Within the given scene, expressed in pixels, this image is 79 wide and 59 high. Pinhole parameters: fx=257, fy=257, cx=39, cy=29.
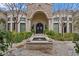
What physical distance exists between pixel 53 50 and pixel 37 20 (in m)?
0.67

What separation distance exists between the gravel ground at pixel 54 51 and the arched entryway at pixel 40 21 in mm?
363

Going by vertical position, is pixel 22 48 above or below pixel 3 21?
below

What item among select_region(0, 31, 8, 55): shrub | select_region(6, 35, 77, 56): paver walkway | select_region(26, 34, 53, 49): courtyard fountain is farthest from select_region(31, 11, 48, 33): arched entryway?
select_region(0, 31, 8, 55): shrub

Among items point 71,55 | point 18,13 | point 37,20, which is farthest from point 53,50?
point 18,13

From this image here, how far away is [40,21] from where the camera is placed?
16.6ft

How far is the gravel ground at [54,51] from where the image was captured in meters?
4.97

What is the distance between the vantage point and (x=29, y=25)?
5.15m

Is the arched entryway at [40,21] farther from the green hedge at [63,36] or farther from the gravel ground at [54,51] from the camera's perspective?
the gravel ground at [54,51]

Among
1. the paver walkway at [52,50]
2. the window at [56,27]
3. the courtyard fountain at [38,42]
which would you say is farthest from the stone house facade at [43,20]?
the paver walkway at [52,50]

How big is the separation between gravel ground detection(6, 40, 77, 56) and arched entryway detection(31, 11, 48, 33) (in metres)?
0.36

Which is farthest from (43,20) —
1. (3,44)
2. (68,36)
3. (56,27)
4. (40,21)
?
(3,44)

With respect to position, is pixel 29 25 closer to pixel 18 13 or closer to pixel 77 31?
pixel 18 13

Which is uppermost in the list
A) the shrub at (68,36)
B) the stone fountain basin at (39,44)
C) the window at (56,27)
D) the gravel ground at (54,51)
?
the window at (56,27)

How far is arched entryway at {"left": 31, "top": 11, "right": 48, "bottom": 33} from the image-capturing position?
507 centimetres
